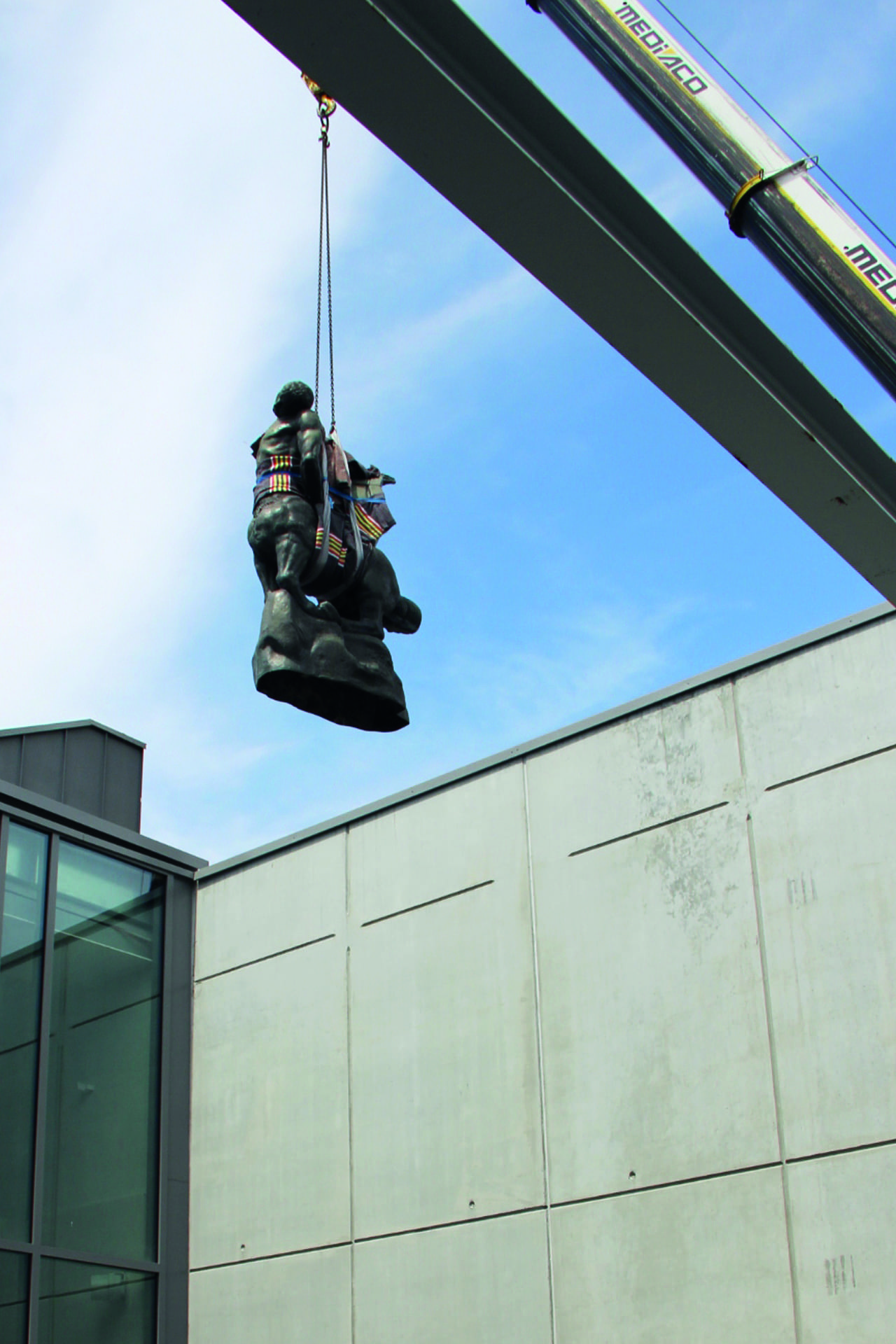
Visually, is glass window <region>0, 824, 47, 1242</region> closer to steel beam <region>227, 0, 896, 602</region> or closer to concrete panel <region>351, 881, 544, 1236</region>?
concrete panel <region>351, 881, 544, 1236</region>

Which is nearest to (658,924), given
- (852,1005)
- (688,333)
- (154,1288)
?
(852,1005)

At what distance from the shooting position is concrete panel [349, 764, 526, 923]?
15070 millimetres

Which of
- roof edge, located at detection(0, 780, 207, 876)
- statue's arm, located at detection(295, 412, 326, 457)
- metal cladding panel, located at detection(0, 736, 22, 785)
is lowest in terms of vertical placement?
statue's arm, located at detection(295, 412, 326, 457)

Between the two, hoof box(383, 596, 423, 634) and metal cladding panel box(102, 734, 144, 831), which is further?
metal cladding panel box(102, 734, 144, 831)

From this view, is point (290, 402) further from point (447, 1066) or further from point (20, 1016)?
point (20, 1016)

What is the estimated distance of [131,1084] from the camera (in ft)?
53.5

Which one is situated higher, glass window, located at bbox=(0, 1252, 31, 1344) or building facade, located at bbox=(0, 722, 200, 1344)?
building facade, located at bbox=(0, 722, 200, 1344)

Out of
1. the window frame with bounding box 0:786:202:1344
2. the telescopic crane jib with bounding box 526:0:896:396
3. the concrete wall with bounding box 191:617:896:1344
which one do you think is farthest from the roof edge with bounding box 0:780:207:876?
the telescopic crane jib with bounding box 526:0:896:396

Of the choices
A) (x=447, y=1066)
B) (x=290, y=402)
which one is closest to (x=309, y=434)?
(x=290, y=402)

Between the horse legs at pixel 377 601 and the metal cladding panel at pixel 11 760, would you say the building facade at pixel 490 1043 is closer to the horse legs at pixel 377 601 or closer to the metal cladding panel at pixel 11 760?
the metal cladding panel at pixel 11 760

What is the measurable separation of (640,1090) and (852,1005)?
197 centimetres

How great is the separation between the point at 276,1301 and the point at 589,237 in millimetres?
12065

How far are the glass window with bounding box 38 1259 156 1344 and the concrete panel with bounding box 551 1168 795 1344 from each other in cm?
450

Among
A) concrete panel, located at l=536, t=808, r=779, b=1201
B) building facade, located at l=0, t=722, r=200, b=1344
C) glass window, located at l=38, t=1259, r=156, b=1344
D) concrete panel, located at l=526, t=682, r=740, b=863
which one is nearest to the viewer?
concrete panel, located at l=536, t=808, r=779, b=1201
